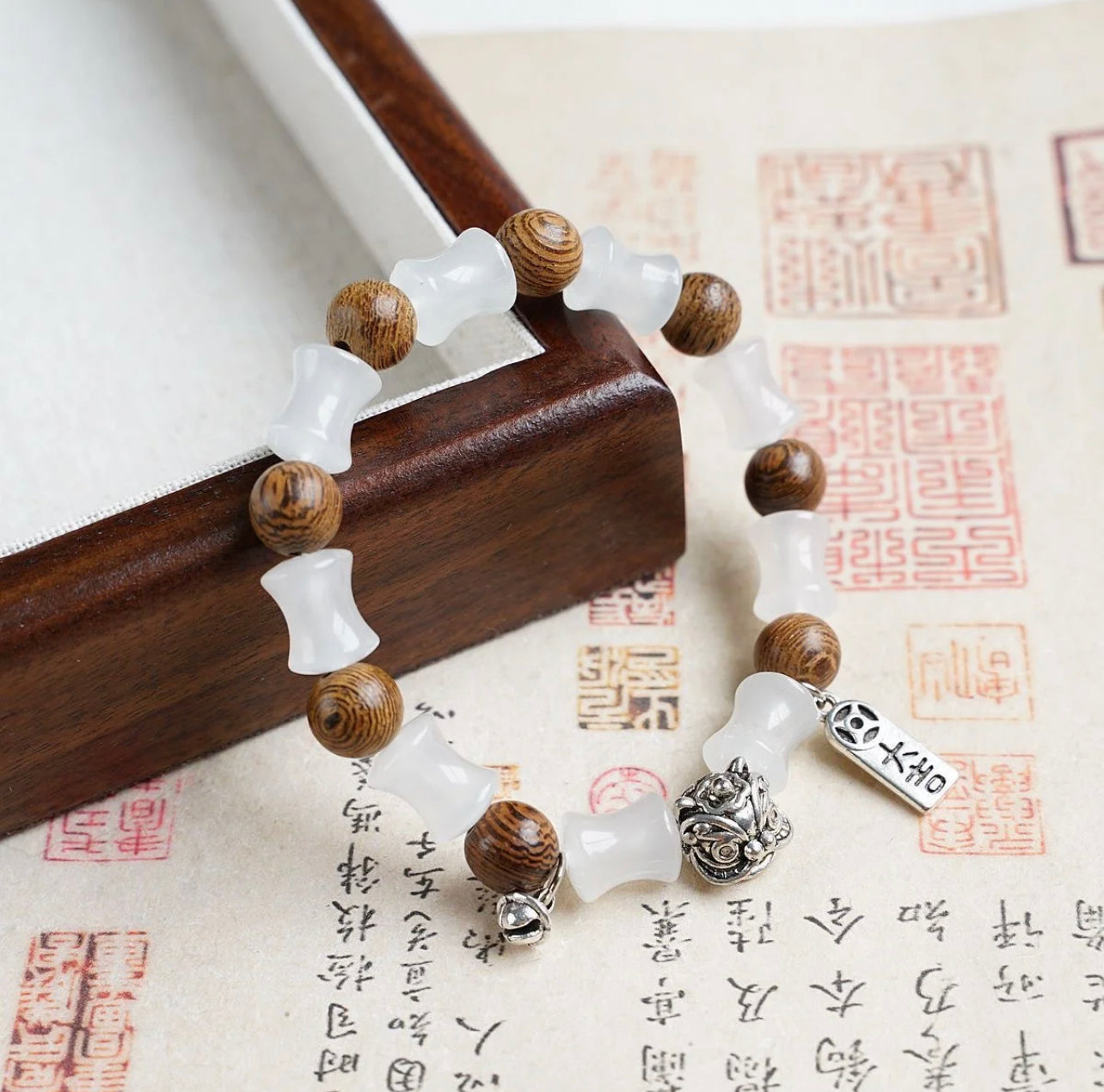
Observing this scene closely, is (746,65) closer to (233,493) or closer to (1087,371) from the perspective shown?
(1087,371)

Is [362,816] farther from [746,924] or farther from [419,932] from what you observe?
[746,924]

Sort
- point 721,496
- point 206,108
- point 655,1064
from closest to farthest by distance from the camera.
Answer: point 655,1064 < point 721,496 < point 206,108

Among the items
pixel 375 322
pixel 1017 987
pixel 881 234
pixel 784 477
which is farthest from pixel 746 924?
pixel 881 234

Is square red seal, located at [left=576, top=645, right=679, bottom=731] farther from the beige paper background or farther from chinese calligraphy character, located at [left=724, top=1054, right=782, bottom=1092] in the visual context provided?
chinese calligraphy character, located at [left=724, top=1054, right=782, bottom=1092]

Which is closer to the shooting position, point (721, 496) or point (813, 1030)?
point (813, 1030)

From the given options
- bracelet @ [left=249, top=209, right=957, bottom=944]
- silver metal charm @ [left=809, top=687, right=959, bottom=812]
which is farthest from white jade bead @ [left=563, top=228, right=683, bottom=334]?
silver metal charm @ [left=809, top=687, right=959, bottom=812]

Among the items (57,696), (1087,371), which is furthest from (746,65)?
(57,696)
